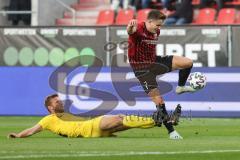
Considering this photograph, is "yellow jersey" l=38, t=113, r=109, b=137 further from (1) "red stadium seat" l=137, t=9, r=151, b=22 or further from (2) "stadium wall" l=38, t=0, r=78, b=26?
(2) "stadium wall" l=38, t=0, r=78, b=26

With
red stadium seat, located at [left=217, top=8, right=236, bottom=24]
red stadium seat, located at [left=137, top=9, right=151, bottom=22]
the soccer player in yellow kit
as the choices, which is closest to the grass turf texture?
the soccer player in yellow kit

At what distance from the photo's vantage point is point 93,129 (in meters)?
13.6

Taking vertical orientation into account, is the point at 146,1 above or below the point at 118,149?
above

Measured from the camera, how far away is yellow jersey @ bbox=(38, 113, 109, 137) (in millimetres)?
13531

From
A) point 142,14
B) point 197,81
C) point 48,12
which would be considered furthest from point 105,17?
point 197,81

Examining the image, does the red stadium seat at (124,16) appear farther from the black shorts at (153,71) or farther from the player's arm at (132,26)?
Result: the player's arm at (132,26)

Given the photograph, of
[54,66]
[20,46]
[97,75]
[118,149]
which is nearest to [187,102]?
[97,75]

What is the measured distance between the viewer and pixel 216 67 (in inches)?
808

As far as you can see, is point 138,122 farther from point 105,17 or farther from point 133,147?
point 105,17

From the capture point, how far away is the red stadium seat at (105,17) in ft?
92.2

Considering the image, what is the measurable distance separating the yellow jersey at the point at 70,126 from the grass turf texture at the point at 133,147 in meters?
0.20

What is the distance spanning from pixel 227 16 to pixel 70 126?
1339 centimetres

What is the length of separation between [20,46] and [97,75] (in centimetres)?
366

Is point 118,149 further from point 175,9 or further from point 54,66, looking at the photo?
point 175,9
